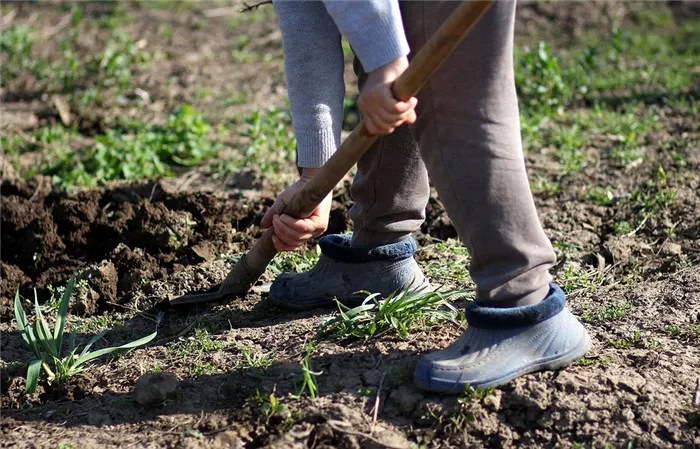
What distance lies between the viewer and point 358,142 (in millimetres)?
2574

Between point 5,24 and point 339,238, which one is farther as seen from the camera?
point 5,24

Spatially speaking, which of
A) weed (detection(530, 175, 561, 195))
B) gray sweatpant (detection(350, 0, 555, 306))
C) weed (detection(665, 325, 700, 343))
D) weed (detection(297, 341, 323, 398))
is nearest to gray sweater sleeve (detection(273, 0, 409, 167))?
gray sweatpant (detection(350, 0, 555, 306))

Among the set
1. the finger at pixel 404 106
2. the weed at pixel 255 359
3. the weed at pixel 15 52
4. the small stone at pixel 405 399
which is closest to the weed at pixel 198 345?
the weed at pixel 255 359

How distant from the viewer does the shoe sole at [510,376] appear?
2.56m

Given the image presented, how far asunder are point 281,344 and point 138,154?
2415mm

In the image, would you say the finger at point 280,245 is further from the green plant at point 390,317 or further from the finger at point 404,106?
the finger at point 404,106

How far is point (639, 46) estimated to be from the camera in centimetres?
697

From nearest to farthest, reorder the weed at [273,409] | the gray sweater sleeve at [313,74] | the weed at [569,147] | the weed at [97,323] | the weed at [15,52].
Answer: the weed at [273,409] < the gray sweater sleeve at [313,74] < the weed at [97,323] < the weed at [569,147] < the weed at [15,52]

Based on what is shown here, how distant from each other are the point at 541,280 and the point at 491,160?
1.25 ft

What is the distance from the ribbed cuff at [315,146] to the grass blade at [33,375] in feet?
3.44

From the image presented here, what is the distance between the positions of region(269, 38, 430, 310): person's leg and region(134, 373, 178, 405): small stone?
684mm

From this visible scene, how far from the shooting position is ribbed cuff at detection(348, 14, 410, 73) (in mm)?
2361

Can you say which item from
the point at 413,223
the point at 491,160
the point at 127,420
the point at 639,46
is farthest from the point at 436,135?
the point at 639,46

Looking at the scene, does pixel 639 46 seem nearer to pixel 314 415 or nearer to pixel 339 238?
pixel 339 238
